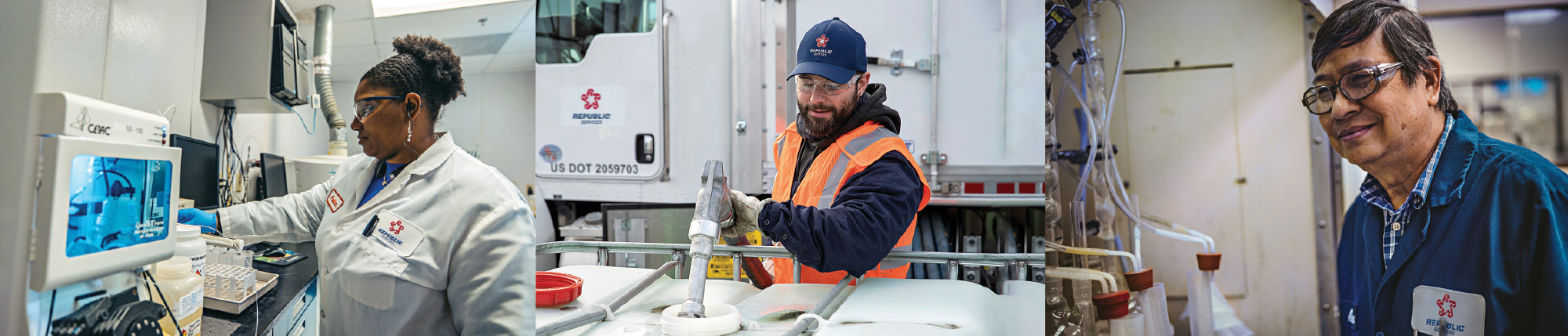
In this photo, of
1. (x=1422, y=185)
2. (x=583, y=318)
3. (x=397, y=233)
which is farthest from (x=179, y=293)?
(x=1422, y=185)

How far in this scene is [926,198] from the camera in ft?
3.84

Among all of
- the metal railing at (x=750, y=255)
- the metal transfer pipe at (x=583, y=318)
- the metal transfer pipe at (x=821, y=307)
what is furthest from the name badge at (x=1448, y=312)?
the metal transfer pipe at (x=583, y=318)

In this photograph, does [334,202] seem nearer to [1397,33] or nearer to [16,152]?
[16,152]

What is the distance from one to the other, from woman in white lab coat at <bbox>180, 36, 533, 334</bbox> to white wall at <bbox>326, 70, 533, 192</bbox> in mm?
21

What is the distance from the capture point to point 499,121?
1.15 meters

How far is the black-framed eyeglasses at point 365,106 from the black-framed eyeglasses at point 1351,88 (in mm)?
1396

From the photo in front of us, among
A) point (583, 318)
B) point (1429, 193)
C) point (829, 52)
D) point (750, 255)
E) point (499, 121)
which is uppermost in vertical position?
point (829, 52)

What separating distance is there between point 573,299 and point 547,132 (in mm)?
307

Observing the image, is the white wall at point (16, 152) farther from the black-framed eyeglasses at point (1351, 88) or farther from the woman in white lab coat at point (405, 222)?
the black-framed eyeglasses at point (1351, 88)

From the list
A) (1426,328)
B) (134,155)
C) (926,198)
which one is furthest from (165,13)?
(1426,328)

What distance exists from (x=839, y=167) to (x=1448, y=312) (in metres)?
0.91

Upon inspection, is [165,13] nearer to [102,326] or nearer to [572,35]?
[102,326]

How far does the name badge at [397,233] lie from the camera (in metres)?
0.99

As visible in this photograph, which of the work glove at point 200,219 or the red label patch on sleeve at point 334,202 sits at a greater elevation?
the red label patch on sleeve at point 334,202
